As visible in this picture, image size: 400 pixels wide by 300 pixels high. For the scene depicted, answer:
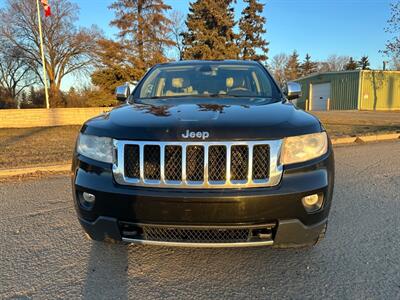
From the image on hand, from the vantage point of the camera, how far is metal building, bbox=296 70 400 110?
3031 centimetres

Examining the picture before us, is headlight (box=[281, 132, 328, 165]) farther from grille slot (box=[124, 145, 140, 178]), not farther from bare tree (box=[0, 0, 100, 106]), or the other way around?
bare tree (box=[0, 0, 100, 106])

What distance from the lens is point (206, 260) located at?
2.65m

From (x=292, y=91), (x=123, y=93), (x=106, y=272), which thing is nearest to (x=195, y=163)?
(x=106, y=272)

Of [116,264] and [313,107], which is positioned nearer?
[116,264]

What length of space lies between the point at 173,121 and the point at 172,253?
1.14 metres

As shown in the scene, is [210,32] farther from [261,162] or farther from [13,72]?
[261,162]

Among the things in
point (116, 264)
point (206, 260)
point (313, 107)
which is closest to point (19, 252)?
point (116, 264)

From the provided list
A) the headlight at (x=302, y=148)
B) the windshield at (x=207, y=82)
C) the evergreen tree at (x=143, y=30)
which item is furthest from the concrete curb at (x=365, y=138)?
the evergreen tree at (x=143, y=30)

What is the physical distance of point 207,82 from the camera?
373 cm

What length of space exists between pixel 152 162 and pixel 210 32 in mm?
32465

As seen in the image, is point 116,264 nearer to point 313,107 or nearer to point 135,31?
point 135,31

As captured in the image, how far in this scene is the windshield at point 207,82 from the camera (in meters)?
3.52

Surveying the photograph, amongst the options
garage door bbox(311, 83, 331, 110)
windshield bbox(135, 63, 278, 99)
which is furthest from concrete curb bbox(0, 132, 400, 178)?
garage door bbox(311, 83, 331, 110)

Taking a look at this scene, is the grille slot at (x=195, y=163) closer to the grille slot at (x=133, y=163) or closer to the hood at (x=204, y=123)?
the hood at (x=204, y=123)
